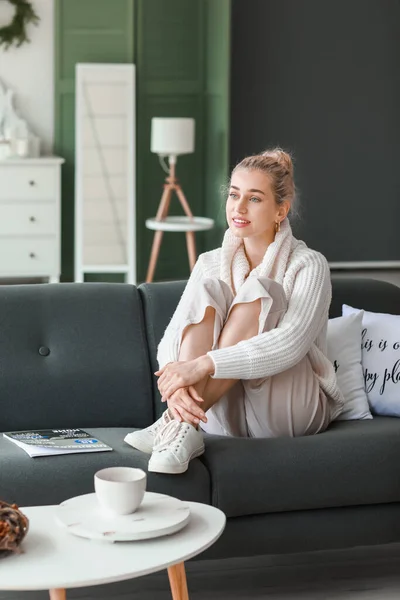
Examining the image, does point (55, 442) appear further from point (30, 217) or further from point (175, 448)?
point (30, 217)

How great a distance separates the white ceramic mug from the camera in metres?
1.88

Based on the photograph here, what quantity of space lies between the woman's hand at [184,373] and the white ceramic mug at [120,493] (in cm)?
65

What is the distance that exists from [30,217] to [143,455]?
4245mm

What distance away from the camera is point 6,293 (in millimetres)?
2957

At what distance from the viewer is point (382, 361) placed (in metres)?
3.01

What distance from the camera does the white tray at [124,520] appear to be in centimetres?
181

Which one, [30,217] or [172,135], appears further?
[30,217]

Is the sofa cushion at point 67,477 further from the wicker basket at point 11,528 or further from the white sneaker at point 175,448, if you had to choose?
the wicker basket at point 11,528

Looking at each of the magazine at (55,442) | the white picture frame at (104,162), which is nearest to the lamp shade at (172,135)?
the white picture frame at (104,162)

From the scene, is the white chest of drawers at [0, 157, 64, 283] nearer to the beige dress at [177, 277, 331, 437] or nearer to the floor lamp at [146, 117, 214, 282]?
the floor lamp at [146, 117, 214, 282]

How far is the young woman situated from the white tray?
47 centimetres

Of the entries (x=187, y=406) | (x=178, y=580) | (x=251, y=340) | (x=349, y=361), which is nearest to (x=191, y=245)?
(x=349, y=361)

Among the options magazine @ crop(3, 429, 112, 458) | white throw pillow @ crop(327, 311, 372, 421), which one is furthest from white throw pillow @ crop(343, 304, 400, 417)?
magazine @ crop(3, 429, 112, 458)

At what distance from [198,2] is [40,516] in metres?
5.51
